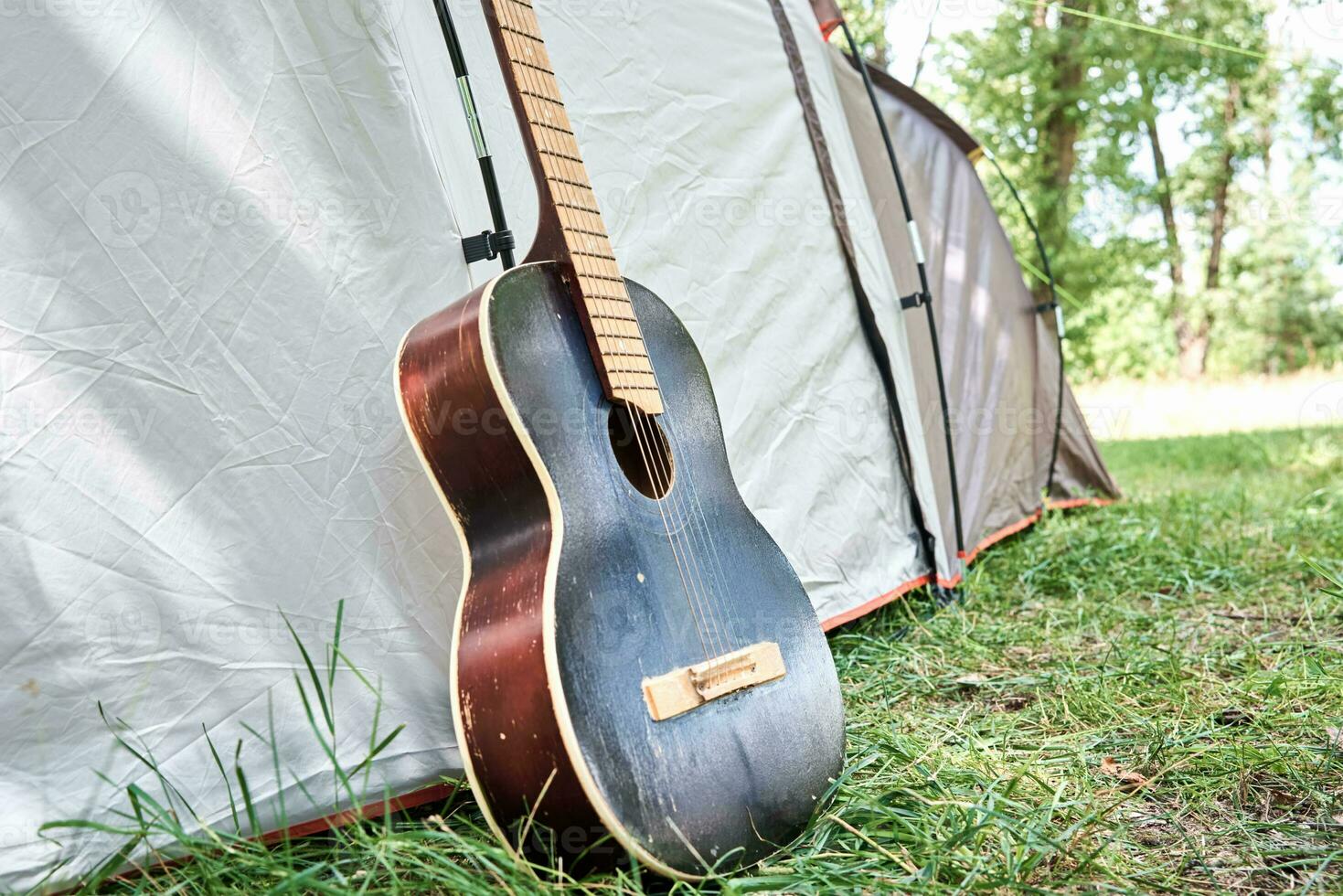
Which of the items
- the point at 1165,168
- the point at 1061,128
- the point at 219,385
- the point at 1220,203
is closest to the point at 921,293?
the point at 219,385

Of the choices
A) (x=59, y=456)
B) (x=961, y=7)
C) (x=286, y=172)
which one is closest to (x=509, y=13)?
(x=286, y=172)

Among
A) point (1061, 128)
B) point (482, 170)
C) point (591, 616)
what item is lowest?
point (591, 616)

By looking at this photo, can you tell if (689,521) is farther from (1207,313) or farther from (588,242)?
(1207,313)

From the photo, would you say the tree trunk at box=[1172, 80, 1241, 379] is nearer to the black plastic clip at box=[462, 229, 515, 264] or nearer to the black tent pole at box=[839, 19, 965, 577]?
the black tent pole at box=[839, 19, 965, 577]

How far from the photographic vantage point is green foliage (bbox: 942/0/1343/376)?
914 cm

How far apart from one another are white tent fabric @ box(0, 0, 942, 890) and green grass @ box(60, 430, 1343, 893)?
0.19 m

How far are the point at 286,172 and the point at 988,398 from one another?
2.50 metres

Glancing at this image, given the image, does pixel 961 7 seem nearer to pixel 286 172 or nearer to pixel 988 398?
pixel 988 398

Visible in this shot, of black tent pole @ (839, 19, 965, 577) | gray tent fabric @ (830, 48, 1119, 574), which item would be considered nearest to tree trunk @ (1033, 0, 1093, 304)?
gray tent fabric @ (830, 48, 1119, 574)

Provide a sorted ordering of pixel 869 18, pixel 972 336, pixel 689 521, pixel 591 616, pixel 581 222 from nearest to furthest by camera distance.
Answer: pixel 591 616
pixel 689 521
pixel 581 222
pixel 972 336
pixel 869 18

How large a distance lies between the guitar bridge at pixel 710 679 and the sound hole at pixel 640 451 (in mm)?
268

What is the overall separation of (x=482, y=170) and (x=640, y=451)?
21.5 inches

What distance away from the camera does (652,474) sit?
4.81ft

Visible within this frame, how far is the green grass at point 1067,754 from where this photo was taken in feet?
4.10
